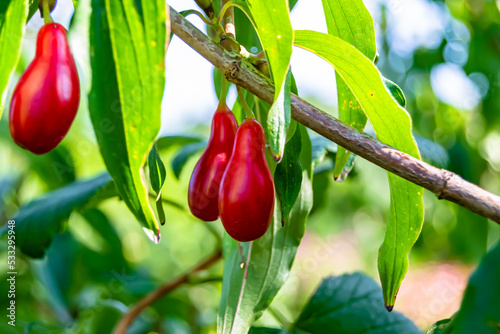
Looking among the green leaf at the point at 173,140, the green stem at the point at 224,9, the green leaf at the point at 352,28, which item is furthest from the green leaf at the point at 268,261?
the green leaf at the point at 173,140

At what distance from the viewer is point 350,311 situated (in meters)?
0.73

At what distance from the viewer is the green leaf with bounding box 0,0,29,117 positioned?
1.23 feet

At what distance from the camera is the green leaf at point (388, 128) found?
1.49 ft

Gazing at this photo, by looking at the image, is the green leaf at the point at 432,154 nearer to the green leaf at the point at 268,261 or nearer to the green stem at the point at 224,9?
the green leaf at the point at 268,261

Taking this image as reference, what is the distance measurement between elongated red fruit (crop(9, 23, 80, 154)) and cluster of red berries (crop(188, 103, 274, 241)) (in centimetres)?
13

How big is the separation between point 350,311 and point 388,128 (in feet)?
1.13

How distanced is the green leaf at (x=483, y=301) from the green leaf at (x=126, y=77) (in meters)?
0.22

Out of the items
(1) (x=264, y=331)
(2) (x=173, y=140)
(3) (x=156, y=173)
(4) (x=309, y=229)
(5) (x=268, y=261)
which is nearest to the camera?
(3) (x=156, y=173)

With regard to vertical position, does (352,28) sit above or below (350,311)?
above

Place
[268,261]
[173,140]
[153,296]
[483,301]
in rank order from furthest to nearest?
[173,140]
[153,296]
[268,261]
[483,301]

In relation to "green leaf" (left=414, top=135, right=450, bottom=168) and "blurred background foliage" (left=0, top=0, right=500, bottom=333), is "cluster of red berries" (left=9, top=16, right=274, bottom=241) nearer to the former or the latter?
"blurred background foliage" (left=0, top=0, right=500, bottom=333)

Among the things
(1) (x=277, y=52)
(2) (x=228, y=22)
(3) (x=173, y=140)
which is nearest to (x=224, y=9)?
(2) (x=228, y=22)

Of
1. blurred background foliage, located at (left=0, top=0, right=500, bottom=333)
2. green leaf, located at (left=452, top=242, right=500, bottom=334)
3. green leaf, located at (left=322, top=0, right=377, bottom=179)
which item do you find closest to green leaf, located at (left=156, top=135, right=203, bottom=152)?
blurred background foliage, located at (left=0, top=0, right=500, bottom=333)

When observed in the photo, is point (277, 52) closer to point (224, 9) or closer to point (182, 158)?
point (224, 9)
